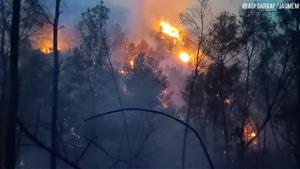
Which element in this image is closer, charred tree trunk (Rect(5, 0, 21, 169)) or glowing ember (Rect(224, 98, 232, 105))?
charred tree trunk (Rect(5, 0, 21, 169))

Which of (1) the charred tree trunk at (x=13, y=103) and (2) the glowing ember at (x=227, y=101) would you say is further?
(2) the glowing ember at (x=227, y=101)

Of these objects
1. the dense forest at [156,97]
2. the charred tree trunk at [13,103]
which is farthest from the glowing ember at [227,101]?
the charred tree trunk at [13,103]

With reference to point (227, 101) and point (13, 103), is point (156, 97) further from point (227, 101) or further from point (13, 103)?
point (13, 103)

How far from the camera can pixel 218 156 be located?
4081cm

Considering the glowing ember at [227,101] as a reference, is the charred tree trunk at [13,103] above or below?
below

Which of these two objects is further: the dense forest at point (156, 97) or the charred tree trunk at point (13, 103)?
the dense forest at point (156, 97)

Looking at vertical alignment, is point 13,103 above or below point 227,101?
below

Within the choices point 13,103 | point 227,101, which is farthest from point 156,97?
point 13,103

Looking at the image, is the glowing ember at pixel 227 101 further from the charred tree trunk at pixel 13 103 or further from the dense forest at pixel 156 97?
the charred tree trunk at pixel 13 103

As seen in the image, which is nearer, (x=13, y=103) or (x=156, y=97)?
(x=13, y=103)

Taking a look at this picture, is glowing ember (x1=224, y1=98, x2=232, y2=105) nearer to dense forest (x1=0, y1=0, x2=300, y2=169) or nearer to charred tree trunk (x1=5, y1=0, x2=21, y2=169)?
dense forest (x1=0, y1=0, x2=300, y2=169)

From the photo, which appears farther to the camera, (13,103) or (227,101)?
(227,101)

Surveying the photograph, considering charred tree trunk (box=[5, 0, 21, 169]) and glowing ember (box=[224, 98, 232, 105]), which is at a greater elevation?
glowing ember (box=[224, 98, 232, 105])

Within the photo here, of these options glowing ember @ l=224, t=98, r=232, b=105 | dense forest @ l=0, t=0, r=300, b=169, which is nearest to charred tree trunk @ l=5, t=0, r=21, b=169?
dense forest @ l=0, t=0, r=300, b=169
